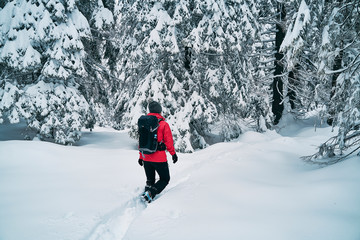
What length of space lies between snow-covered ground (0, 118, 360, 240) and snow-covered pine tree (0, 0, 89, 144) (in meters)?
2.61

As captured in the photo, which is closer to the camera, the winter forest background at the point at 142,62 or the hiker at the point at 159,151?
the hiker at the point at 159,151

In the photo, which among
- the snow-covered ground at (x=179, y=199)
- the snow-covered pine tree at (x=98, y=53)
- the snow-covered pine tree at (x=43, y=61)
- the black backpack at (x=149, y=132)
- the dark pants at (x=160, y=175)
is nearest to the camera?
the snow-covered ground at (x=179, y=199)

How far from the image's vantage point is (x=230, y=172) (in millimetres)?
5273

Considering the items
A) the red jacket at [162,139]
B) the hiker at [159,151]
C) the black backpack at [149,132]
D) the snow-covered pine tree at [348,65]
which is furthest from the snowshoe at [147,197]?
the snow-covered pine tree at [348,65]

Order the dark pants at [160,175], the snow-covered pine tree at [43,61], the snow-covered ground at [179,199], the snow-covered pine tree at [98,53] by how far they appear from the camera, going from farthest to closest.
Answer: the snow-covered pine tree at [98,53] → the snow-covered pine tree at [43,61] → the dark pants at [160,175] → the snow-covered ground at [179,199]

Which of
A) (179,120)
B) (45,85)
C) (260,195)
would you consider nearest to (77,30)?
(45,85)

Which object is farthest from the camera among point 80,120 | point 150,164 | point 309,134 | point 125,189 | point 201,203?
point 309,134

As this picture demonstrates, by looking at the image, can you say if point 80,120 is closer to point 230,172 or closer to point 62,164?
point 62,164

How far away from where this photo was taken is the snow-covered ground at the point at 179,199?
2.80 m

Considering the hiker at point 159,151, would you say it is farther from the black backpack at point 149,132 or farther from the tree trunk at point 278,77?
the tree trunk at point 278,77

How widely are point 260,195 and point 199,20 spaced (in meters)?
7.62

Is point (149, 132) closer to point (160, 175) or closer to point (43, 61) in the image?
point (160, 175)

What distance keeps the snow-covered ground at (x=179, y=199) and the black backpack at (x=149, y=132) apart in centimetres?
98

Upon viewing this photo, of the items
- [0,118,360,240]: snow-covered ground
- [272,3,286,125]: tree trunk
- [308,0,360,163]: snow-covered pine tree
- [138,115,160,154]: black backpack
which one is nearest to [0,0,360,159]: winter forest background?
[272,3,286,125]: tree trunk
